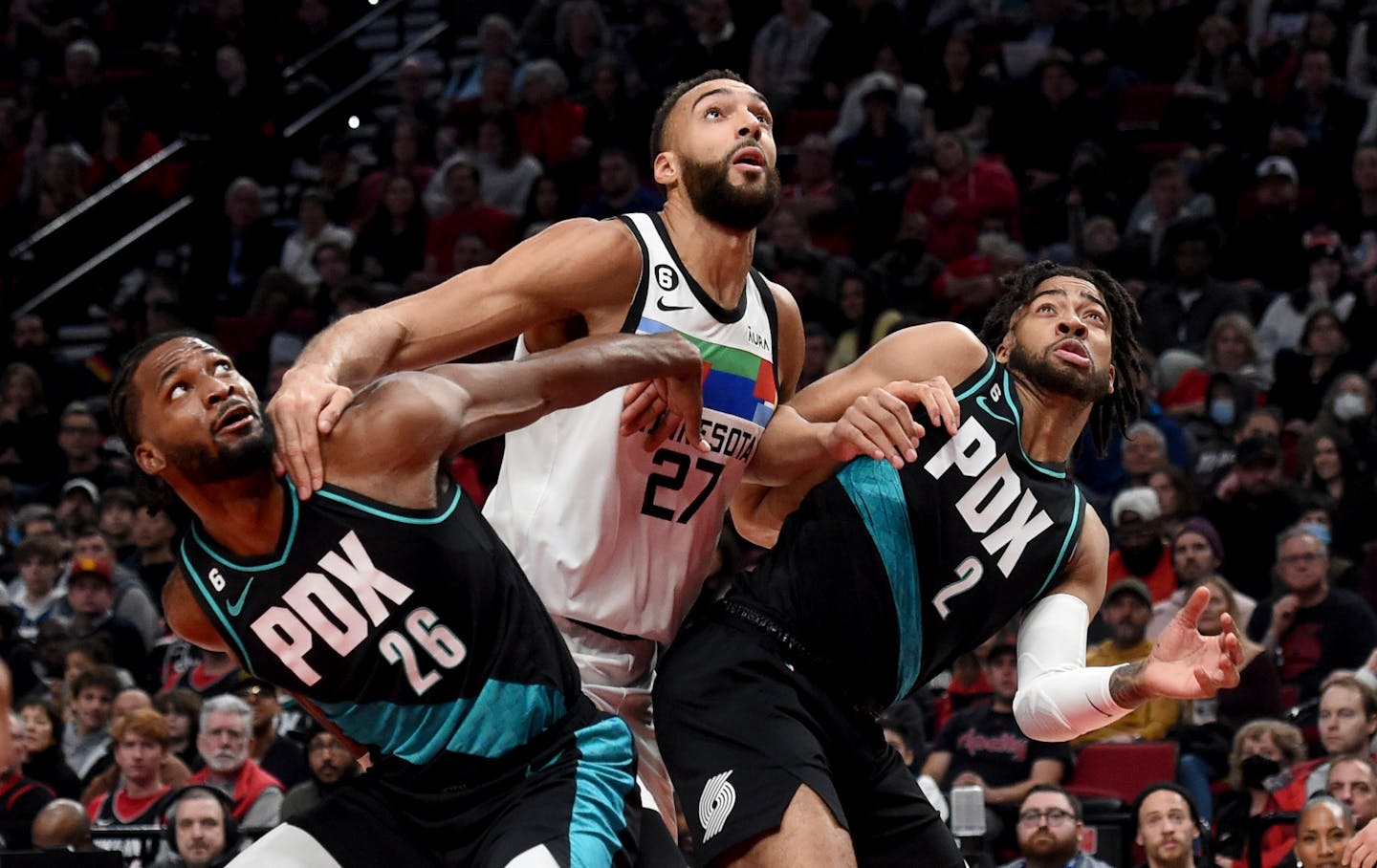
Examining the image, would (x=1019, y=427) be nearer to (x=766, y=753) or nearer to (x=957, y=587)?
(x=957, y=587)

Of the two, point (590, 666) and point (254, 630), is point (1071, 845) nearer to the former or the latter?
point (590, 666)

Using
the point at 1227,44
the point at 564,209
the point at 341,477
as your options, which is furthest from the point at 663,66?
the point at 341,477

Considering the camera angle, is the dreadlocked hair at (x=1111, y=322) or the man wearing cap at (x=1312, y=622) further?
the man wearing cap at (x=1312, y=622)

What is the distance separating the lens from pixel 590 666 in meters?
5.24

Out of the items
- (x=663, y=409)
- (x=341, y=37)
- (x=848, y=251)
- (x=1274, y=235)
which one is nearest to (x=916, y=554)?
(x=663, y=409)

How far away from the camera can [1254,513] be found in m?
10.7

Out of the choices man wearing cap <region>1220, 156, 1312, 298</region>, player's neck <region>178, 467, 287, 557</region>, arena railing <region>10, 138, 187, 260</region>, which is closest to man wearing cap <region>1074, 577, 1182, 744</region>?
man wearing cap <region>1220, 156, 1312, 298</region>

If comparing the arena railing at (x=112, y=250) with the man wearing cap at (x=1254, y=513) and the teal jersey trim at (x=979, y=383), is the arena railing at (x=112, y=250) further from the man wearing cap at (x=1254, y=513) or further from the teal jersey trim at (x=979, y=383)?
the teal jersey trim at (x=979, y=383)

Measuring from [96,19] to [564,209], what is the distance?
6.82 metres

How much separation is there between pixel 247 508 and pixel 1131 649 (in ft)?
20.1

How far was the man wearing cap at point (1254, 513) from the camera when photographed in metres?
10.7

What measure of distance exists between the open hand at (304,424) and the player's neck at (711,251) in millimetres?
1225

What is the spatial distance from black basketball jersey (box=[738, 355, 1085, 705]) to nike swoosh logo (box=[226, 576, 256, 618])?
1353 mm

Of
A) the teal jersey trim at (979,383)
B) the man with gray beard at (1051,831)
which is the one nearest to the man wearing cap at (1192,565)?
the man with gray beard at (1051,831)
